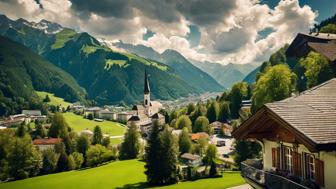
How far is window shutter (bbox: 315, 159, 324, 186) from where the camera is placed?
11.0 metres

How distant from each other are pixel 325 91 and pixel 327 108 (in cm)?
203

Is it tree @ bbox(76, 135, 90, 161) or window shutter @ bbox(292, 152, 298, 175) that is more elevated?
window shutter @ bbox(292, 152, 298, 175)

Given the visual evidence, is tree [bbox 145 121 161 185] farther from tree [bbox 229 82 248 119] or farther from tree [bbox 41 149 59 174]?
tree [bbox 229 82 248 119]

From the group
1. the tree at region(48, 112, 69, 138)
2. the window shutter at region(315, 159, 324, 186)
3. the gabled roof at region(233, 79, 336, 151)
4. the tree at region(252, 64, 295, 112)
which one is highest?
the tree at region(252, 64, 295, 112)

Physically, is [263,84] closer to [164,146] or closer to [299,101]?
[164,146]

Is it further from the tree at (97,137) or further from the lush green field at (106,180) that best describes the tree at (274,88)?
the tree at (97,137)

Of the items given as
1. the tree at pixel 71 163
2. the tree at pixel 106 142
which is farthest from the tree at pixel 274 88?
the tree at pixel 106 142

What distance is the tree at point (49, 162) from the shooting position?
109375 millimetres

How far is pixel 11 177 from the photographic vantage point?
10594cm

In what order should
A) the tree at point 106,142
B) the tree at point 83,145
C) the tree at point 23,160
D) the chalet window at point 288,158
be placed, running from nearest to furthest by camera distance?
the chalet window at point 288,158, the tree at point 23,160, the tree at point 83,145, the tree at point 106,142

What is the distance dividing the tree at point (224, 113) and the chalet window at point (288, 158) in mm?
125365

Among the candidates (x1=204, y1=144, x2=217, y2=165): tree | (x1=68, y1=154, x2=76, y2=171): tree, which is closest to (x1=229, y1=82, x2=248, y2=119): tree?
(x1=204, y1=144, x2=217, y2=165): tree

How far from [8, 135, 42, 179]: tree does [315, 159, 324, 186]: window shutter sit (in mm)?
104666

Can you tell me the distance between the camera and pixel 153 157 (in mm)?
78875
